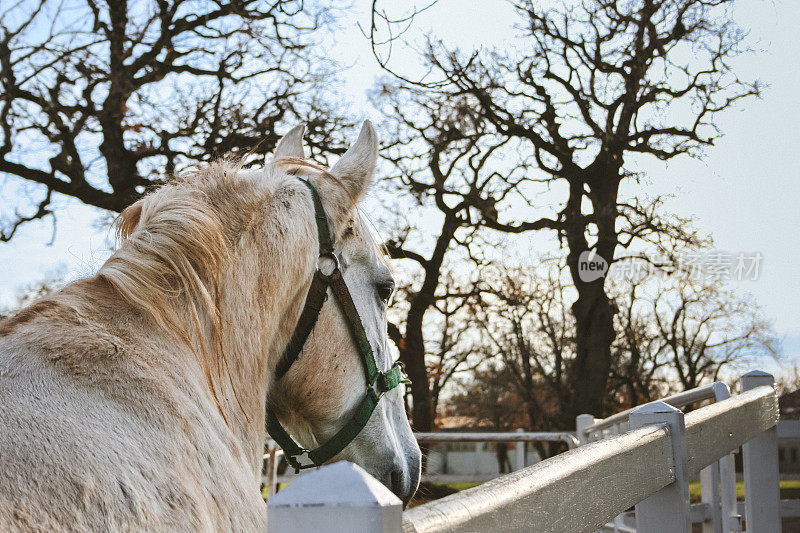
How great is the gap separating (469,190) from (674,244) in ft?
13.1

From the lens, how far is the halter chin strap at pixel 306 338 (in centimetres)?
184

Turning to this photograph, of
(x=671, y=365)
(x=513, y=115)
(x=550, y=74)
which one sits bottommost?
(x=671, y=365)

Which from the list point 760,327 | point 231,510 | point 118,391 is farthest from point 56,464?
point 760,327

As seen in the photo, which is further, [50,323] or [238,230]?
[238,230]

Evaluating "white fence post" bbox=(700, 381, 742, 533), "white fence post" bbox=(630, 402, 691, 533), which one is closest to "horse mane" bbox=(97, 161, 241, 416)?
"white fence post" bbox=(630, 402, 691, 533)

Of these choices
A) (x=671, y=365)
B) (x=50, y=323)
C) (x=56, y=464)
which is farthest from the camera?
(x=671, y=365)

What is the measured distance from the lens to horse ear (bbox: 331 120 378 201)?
2.01 m

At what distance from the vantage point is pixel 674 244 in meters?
12.6

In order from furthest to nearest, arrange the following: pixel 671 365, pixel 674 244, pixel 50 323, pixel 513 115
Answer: pixel 671 365, pixel 513 115, pixel 674 244, pixel 50 323

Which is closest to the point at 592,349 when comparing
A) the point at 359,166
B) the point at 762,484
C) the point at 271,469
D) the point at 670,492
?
the point at 271,469

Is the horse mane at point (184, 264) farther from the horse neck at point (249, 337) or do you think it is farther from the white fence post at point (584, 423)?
the white fence post at point (584, 423)

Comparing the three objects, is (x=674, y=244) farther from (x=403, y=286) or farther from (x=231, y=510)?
(x=231, y=510)

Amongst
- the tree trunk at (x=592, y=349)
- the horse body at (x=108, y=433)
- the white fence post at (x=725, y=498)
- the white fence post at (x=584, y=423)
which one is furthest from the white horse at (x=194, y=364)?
the tree trunk at (x=592, y=349)

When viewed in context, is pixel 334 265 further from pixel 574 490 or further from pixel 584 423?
pixel 584 423
